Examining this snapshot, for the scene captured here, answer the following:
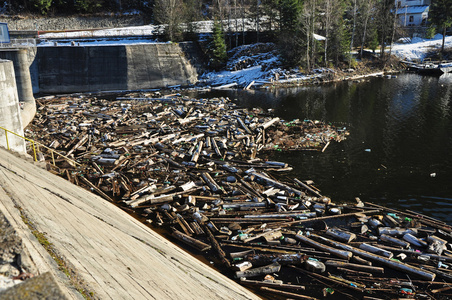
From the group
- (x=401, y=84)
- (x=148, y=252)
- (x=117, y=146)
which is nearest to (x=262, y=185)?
(x=148, y=252)

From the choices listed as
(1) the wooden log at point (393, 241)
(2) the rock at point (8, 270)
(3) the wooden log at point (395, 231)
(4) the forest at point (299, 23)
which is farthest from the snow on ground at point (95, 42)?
(2) the rock at point (8, 270)

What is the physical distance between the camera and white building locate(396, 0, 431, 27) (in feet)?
254

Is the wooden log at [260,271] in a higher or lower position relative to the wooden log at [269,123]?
lower

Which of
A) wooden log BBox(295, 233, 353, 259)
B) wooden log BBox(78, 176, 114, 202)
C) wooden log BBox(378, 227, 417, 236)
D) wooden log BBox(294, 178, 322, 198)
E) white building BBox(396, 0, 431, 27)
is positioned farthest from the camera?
white building BBox(396, 0, 431, 27)

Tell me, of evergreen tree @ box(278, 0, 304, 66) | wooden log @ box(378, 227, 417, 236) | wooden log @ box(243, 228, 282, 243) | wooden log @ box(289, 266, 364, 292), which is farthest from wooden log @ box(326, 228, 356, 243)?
evergreen tree @ box(278, 0, 304, 66)

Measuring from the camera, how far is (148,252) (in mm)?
10703

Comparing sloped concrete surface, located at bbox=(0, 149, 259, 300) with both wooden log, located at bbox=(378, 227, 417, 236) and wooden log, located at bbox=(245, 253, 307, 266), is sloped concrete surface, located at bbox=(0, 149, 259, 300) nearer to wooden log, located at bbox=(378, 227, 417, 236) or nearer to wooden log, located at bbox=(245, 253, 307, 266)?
wooden log, located at bbox=(245, 253, 307, 266)

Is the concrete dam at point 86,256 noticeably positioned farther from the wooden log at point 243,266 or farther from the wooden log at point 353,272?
the wooden log at point 353,272

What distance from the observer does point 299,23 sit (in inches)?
2186

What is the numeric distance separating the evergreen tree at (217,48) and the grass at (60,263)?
5289 cm

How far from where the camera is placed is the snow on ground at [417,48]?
6431cm

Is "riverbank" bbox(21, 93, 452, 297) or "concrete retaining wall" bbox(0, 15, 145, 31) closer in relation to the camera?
"riverbank" bbox(21, 93, 452, 297)

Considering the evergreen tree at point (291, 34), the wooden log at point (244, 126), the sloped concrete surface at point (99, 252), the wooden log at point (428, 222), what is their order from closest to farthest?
the sloped concrete surface at point (99, 252) → the wooden log at point (428, 222) → the wooden log at point (244, 126) → the evergreen tree at point (291, 34)

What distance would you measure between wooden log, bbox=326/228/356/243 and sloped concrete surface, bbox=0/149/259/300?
518 cm
